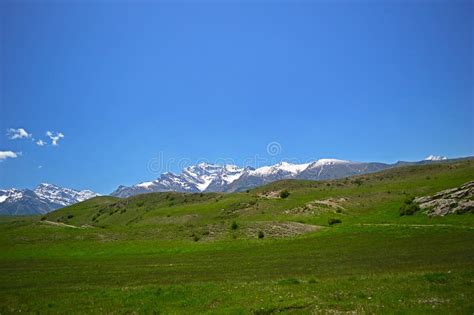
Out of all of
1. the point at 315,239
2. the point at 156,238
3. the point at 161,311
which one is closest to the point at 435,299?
the point at 161,311

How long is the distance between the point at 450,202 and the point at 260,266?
169 ft

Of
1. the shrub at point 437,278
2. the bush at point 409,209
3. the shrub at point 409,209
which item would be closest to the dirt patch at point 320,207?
the bush at point 409,209

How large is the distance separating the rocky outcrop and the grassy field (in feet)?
9.41

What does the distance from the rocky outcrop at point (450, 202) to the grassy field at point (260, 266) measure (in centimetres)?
287

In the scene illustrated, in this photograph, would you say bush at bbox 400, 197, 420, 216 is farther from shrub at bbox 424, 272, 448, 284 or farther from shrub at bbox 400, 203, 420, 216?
shrub at bbox 424, 272, 448, 284

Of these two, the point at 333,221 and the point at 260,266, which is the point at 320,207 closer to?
the point at 333,221

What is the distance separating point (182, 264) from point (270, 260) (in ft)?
37.3

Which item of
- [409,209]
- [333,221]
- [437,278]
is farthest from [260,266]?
[409,209]

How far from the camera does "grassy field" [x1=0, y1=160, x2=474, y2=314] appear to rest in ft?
76.3

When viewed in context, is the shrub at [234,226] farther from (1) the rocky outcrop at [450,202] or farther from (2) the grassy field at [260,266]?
(1) the rocky outcrop at [450,202]

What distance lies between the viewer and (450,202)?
74562mm

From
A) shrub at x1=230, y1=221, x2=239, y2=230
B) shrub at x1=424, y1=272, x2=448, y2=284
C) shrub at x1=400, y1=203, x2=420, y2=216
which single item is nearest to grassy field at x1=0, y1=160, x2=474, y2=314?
shrub at x1=424, y1=272, x2=448, y2=284

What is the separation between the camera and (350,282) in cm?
2783

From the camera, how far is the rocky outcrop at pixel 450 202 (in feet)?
233
